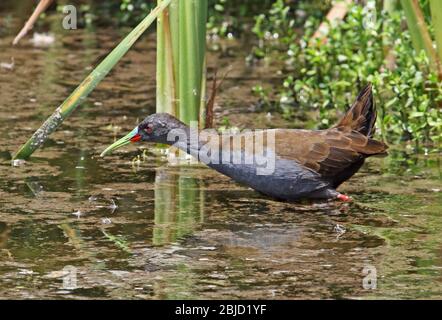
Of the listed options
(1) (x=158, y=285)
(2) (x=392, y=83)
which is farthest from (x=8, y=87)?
(1) (x=158, y=285)

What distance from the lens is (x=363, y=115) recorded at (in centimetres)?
733

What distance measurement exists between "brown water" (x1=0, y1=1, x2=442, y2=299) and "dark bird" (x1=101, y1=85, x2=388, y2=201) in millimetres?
163

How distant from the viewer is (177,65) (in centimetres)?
773

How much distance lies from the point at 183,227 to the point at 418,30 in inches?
96.3

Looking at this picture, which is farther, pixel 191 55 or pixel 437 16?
pixel 437 16

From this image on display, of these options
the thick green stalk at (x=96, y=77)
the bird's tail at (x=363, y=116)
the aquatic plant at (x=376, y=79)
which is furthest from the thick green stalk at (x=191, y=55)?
the aquatic plant at (x=376, y=79)

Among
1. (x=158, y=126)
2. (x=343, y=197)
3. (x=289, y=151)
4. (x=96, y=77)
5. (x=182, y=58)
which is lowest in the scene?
(x=343, y=197)

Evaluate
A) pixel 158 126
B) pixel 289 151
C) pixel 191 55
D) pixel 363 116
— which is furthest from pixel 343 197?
pixel 191 55

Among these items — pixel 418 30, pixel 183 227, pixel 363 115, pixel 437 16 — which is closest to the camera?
pixel 183 227

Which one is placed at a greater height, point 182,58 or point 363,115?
point 182,58

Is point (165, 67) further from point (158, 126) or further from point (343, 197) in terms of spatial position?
point (343, 197)

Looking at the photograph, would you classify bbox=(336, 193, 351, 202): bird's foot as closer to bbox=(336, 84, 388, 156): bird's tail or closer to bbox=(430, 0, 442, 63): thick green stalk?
bbox=(336, 84, 388, 156): bird's tail

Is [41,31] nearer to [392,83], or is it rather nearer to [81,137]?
[81,137]

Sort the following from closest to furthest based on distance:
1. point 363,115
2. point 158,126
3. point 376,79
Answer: point 158,126 < point 363,115 < point 376,79
